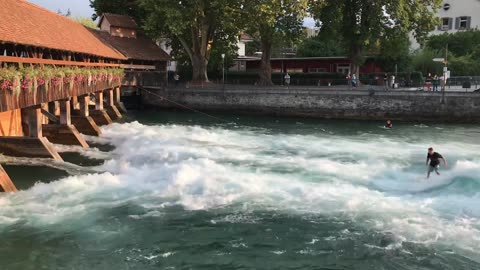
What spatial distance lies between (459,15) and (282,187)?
4765 cm

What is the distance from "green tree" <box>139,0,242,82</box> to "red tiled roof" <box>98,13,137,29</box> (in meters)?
2.05

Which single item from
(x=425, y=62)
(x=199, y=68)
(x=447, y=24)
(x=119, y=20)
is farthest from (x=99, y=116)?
(x=447, y=24)

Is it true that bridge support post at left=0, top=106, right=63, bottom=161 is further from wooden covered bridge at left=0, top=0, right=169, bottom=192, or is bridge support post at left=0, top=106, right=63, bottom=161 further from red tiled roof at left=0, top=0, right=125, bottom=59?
red tiled roof at left=0, top=0, right=125, bottom=59

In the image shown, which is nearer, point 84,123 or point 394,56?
point 84,123

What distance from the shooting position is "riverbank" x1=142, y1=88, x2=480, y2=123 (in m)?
33.3

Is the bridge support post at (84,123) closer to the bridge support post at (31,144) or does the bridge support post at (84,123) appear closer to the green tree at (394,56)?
the bridge support post at (31,144)

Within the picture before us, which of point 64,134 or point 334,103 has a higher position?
point 334,103

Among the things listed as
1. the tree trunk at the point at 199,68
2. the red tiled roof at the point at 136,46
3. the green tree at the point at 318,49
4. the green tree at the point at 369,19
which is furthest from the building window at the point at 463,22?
the red tiled roof at the point at 136,46

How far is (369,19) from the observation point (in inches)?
1517

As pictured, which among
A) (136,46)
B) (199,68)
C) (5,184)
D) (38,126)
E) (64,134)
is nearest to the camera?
(5,184)

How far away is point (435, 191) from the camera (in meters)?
14.4

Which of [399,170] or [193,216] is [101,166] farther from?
[399,170]

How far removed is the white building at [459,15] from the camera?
5300 centimetres

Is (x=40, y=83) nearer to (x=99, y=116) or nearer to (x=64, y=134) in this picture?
(x=64, y=134)
